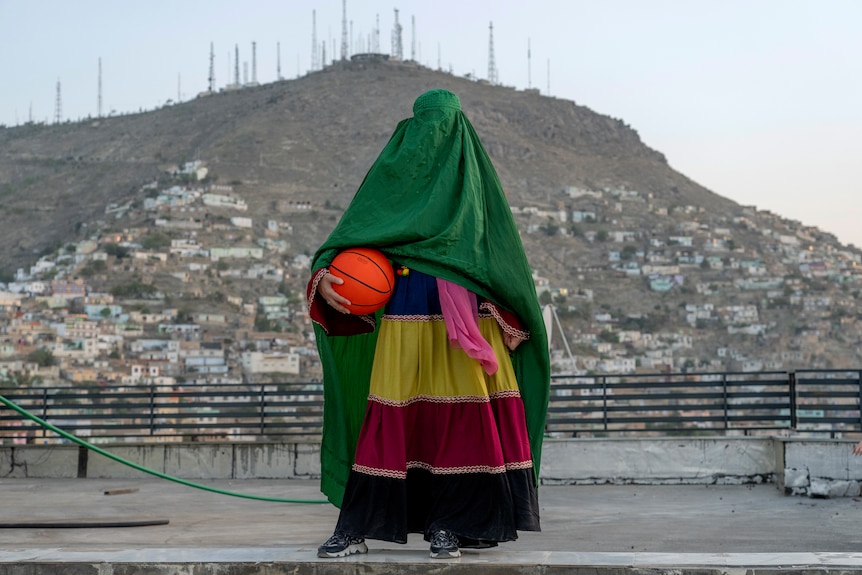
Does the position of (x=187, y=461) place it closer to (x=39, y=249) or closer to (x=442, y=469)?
(x=442, y=469)

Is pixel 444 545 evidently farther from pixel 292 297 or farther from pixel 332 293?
pixel 292 297

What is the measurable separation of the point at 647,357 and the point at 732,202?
45.5m

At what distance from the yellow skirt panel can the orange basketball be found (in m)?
0.13

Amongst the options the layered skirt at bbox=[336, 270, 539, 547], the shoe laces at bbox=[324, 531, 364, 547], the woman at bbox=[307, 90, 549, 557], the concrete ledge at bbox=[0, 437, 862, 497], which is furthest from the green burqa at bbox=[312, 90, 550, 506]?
the concrete ledge at bbox=[0, 437, 862, 497]

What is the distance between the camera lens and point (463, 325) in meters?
4.55

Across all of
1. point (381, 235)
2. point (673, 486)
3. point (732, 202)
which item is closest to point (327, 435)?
point (381, 235)

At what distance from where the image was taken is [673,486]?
1013 centimetres

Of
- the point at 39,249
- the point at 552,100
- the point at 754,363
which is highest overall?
the point at 552,100

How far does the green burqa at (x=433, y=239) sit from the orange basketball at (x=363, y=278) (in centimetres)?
5

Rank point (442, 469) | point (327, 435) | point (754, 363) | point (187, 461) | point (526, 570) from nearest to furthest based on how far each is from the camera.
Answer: point (526, 570)
point (442, 469)
point (327, 435)
point (187, 461)
point (754, 363)

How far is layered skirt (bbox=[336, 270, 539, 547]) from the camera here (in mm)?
4508

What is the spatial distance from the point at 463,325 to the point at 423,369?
A: 0.24 meters

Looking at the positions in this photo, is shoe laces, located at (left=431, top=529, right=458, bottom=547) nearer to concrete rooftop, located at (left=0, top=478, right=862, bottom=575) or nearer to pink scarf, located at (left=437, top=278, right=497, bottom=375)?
concrete rooftop, located at (left=0, top=478, right=862, bottom=575)

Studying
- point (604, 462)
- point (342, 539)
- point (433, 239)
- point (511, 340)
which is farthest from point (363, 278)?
point (604, 462)
